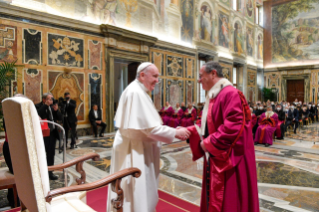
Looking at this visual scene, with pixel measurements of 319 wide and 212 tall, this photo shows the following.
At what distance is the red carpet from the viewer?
9.46ft

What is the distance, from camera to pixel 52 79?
7.64 m

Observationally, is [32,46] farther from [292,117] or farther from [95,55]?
[292,117]

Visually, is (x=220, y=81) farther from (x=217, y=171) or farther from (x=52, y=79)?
(x=52, y=79)

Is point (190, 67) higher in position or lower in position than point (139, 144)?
higher

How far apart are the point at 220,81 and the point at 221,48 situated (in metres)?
15.3

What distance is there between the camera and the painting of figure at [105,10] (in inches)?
351

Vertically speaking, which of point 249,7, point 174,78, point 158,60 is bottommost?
point 174,78

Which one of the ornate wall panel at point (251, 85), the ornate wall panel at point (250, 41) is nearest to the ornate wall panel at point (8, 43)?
the ornate wall panel at point (251, 85)

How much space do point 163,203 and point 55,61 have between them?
261 inches

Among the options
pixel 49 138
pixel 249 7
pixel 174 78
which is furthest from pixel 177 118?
pixel 249 7

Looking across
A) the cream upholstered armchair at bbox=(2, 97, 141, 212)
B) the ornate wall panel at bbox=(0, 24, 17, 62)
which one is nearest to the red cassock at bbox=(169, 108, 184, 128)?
the ornate wall panel at bbox=(0, 24, 17, 62)

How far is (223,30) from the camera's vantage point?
16.5 m

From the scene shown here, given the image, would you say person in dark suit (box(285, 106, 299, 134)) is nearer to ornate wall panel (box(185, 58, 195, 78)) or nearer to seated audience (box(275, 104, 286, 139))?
seated audience (box(275, 104, 286, 139))

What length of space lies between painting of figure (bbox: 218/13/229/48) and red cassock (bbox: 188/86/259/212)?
15.4 meters
